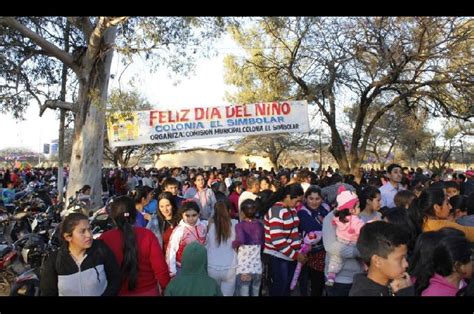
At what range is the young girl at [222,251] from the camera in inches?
203

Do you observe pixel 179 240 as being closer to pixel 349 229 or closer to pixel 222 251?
pixel 222 251

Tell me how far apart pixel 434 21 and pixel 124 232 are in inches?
606

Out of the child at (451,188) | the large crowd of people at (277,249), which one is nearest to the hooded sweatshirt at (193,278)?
the large crowd of people at (277,249)

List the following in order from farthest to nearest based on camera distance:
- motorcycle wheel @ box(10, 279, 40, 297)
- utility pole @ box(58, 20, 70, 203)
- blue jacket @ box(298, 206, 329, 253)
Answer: utility pole @ box(58, 20, 70, 203), blue jacket @ box(298, 206, 329, 253), motorcycle wheel @ box(10, 279, 40, 297)

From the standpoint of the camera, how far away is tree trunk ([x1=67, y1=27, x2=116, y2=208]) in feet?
42.3

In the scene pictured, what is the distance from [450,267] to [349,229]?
1622mm

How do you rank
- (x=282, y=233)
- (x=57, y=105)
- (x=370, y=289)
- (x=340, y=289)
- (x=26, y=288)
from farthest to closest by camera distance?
(x=57, y=105) < (x=282, y=233) < (x=26, y=288) < (x=340, y=289) < (x=370, y=289)

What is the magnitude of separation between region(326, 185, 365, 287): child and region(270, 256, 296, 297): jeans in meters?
0.84

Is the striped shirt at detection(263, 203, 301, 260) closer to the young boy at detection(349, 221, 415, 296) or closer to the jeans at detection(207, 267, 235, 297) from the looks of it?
the jeans at detection(207, 267, 235, 297)

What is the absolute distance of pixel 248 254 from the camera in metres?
5.33

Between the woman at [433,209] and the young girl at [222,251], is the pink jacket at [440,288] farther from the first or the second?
the young girl at [222,251]

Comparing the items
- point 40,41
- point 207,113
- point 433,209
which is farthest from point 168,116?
point 433,209

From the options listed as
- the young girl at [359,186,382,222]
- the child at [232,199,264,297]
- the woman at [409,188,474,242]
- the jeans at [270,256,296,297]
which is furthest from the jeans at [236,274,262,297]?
the woman at [409,188,474,242]
